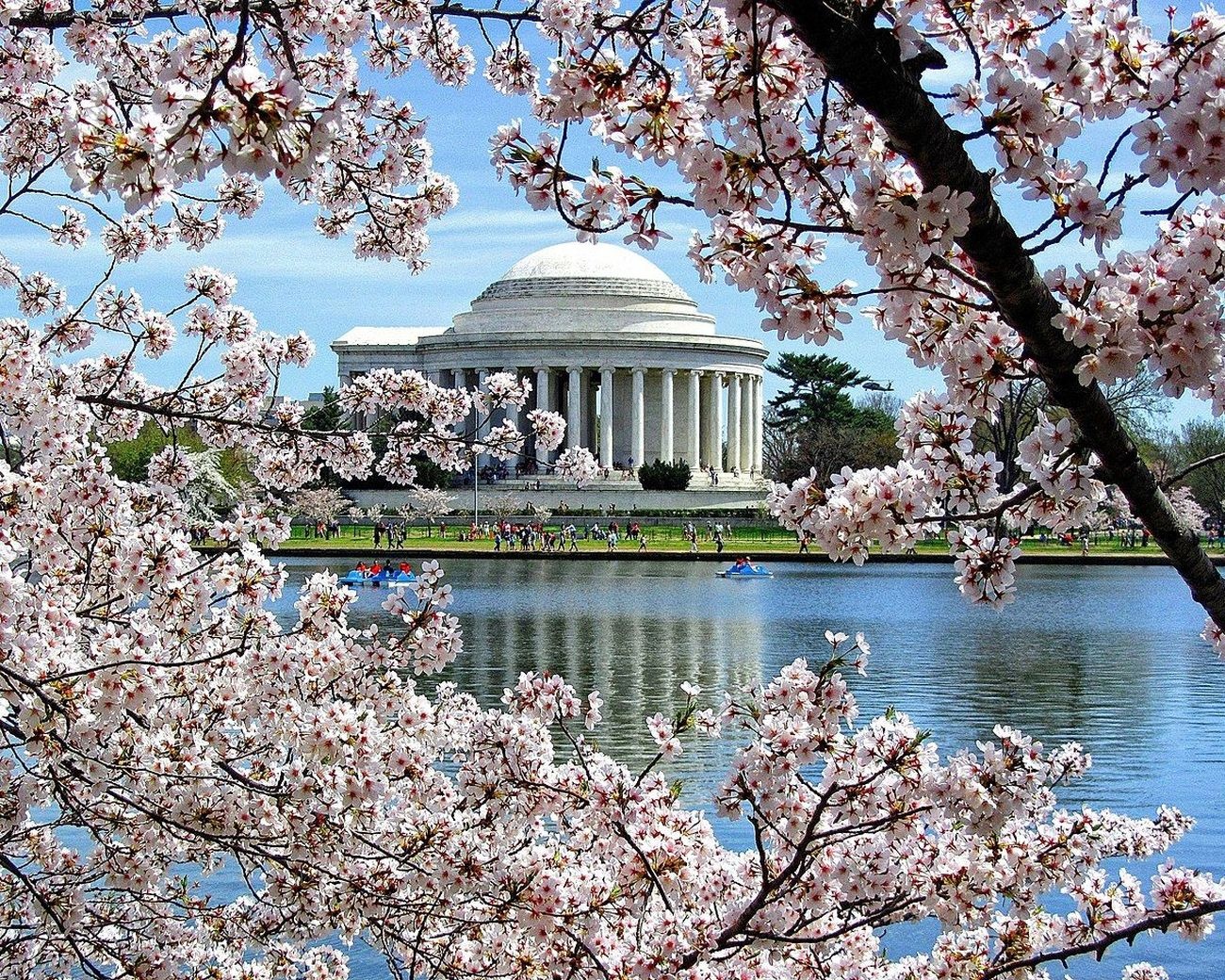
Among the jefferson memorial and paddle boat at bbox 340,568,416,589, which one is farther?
the jefferson memorial

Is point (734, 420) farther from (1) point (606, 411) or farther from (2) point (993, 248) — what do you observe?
(2) point (993, 248)

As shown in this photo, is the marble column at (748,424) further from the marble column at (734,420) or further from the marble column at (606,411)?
the marble column at (606,411)

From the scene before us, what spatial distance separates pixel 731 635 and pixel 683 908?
23.3 metres

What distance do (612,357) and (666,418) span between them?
5315 mm

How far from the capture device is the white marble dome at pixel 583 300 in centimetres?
8938

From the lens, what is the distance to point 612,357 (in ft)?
289

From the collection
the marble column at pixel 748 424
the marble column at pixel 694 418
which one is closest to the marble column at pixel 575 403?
the marble column at pixel 694 418

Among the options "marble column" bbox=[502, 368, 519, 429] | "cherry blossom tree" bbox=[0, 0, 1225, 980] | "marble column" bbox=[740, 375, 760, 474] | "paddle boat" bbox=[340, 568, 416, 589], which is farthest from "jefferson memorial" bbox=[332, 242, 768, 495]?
"cherry blossom tree" bbox=[0, 0, 1225, 980]

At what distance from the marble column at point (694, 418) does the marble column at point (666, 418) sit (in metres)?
1.76

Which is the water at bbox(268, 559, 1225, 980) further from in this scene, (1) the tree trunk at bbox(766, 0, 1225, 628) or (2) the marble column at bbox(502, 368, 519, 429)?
(1) the tree trunk at bbox(766, 0, 1225, 628)

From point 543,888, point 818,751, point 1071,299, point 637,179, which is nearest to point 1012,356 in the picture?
point 1071,299

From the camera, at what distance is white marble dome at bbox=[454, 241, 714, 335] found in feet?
293

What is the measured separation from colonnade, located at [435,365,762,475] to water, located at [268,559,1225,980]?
145 feet

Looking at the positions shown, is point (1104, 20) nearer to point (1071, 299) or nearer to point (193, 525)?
point (1071, 299)
